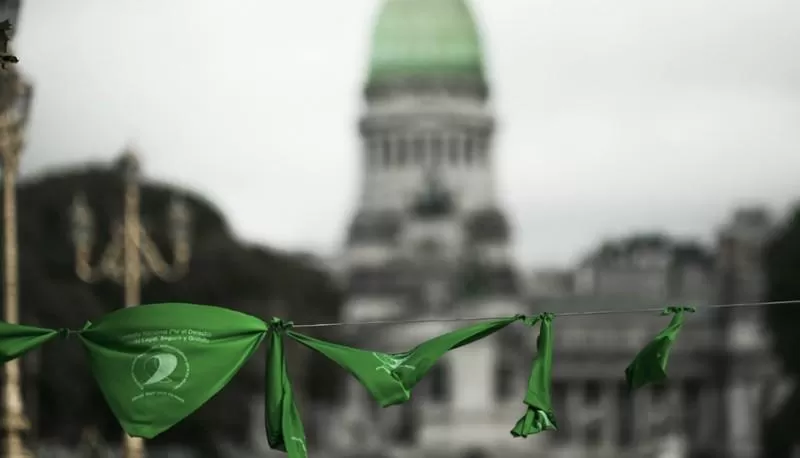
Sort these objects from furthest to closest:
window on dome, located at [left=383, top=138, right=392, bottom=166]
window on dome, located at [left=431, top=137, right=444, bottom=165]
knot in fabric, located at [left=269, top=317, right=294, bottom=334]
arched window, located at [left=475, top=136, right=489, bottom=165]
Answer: arched window, located at [left=475, top=136, right=489, bottom=165] < window on dome, located at [left=431, top=137, right=444, bottom=165] < window on dome, located at [left=383, top=138, right=392, bottom=166] < knot in fabric, located at [left=269, top=317, right=294, bottom=334]

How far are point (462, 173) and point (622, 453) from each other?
4498 cm

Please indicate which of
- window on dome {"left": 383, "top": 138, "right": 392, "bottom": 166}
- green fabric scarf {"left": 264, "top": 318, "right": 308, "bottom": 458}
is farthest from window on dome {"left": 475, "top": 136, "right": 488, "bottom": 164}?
green fabric scarf {"left": 264, "top": 318, "right": 308, "bottom": 458}

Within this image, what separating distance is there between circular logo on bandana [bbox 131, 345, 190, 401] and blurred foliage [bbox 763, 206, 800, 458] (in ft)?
346

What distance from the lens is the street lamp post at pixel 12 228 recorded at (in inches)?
1330

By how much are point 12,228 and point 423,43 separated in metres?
Answer: 141

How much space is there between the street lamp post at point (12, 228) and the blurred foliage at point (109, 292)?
66.1m

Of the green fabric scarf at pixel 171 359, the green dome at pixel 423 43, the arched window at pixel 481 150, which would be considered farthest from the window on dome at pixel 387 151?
the green fabric scarf at pixel 171 359

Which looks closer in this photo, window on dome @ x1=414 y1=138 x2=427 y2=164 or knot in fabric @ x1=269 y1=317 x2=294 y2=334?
knot in fabric @ x1=269 y1=317 x2=294 y2=334

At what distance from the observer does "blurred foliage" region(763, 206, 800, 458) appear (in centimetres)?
12675

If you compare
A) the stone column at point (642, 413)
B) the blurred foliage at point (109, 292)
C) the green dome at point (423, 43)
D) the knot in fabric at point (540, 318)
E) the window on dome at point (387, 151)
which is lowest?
the stone column at point (642, 413)

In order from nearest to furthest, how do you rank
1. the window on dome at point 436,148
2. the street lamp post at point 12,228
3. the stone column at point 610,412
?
1. the street lamp post at point 12,228
2. the stone column at point 610,412
3. the window on dome at point 436,148

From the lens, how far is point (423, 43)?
176 metres

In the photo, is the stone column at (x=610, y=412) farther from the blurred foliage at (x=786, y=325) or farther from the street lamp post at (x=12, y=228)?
the street lamp post at (x=12, y=228)

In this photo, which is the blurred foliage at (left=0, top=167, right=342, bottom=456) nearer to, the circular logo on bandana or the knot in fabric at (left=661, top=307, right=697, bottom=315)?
the circular logo on bandana
